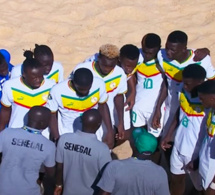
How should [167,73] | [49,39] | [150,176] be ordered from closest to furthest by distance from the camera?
[150,176]
[167,73]
[49,39]

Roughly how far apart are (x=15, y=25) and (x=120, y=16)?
81.2 inches

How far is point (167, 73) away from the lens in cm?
545

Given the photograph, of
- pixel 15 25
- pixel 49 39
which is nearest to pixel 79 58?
pixel 49 39

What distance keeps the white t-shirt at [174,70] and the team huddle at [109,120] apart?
0.01 m

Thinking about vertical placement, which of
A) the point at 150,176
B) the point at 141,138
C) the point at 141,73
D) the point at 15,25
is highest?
the point at 15,25

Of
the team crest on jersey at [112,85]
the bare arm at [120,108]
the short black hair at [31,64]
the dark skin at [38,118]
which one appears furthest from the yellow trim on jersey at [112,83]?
the dark skin at [38,118]

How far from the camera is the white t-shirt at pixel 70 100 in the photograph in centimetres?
482

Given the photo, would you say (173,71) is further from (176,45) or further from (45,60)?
(45,60)

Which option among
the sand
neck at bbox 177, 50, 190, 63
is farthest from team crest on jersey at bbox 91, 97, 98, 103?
the sand

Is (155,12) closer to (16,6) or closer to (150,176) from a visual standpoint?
(16,6)

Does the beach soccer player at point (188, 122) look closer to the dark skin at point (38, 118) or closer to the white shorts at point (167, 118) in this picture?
the white shorts at point (167, 118)

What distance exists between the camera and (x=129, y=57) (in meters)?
5.39

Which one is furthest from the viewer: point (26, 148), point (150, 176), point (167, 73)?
point (167, 73)

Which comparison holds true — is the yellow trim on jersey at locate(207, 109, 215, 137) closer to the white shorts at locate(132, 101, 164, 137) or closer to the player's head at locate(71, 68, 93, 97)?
the player's head at locate(71, 68, 93, 97)
